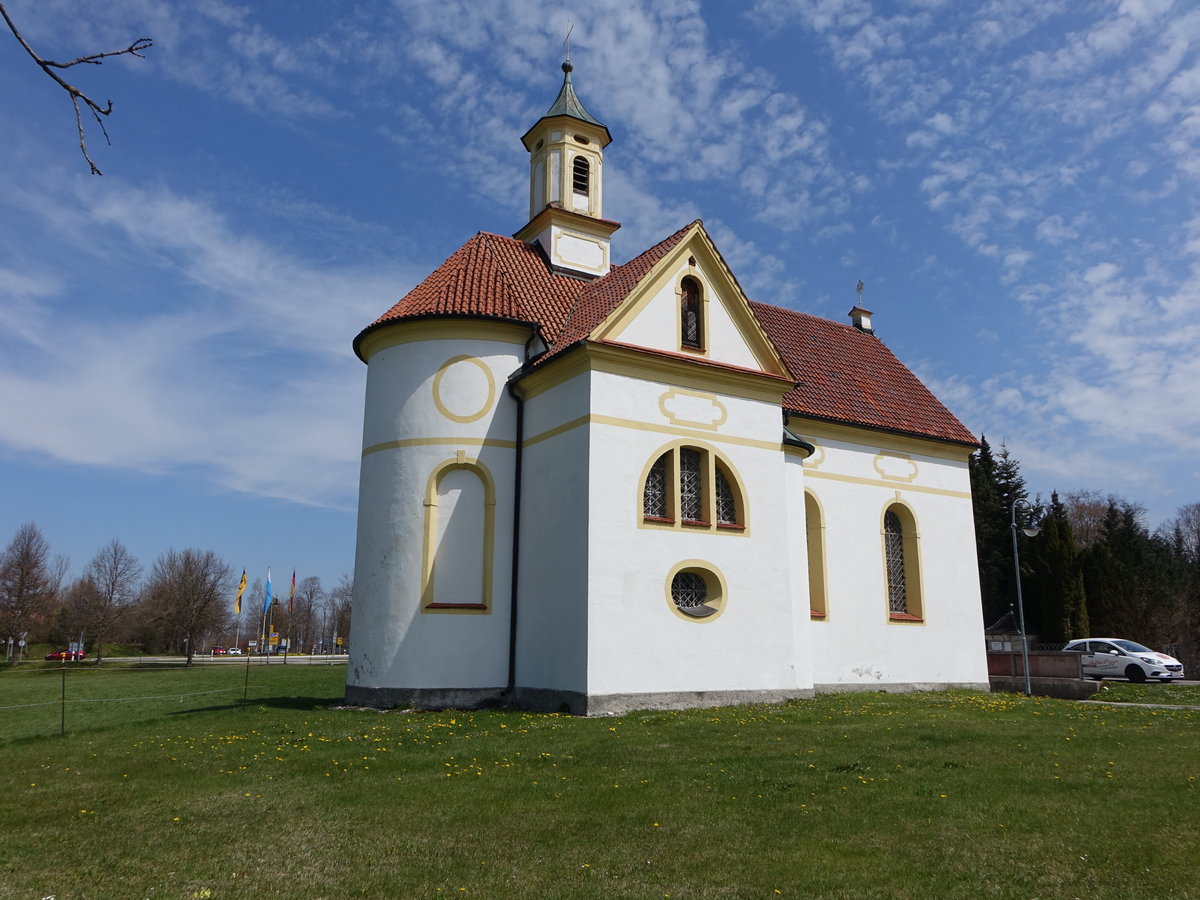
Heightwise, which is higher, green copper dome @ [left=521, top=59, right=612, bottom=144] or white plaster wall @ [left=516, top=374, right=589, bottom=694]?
green copper dome @ [left=521, top=59, right=612, bottom=144]

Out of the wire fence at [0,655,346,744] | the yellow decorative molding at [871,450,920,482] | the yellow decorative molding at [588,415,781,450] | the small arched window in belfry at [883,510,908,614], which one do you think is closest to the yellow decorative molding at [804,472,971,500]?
the yellow decorative molding at [871,450,920,482]

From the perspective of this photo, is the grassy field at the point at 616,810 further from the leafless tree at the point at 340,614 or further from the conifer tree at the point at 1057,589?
the leafless tree at the point at 340,614

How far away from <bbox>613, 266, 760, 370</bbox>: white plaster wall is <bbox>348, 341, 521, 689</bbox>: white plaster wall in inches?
126

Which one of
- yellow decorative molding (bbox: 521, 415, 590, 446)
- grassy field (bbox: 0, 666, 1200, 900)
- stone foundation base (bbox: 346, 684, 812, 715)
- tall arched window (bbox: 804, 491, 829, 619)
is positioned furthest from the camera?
tall arched window (bbox: 804, 491, 829, 619)

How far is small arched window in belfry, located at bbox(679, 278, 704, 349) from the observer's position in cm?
1905

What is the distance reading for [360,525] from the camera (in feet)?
63.8

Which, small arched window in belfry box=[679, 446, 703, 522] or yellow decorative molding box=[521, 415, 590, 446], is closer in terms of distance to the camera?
yellow decorative molding box=[521, 415, 590, 446]

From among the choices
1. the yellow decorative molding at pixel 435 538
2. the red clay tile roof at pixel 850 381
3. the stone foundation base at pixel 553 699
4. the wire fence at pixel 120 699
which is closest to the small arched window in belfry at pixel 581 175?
the red clay tile roof at pixel 850 381

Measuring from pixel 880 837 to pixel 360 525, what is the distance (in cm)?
1441

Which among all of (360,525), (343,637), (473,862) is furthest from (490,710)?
(343,637)

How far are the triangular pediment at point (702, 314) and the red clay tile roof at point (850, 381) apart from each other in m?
2.97

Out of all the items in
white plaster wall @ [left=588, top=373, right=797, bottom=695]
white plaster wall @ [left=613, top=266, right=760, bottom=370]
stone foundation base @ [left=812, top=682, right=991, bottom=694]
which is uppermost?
white plaster wall @ [left=613, top=266, right=760, bottom=370]

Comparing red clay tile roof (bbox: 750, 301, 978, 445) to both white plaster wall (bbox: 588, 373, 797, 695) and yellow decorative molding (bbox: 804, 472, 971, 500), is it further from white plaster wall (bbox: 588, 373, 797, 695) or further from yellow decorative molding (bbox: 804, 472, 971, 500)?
white plaster wall (bbox: 588, 373, 797, 695)

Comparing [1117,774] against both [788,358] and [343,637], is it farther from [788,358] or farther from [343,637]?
[343,637]
